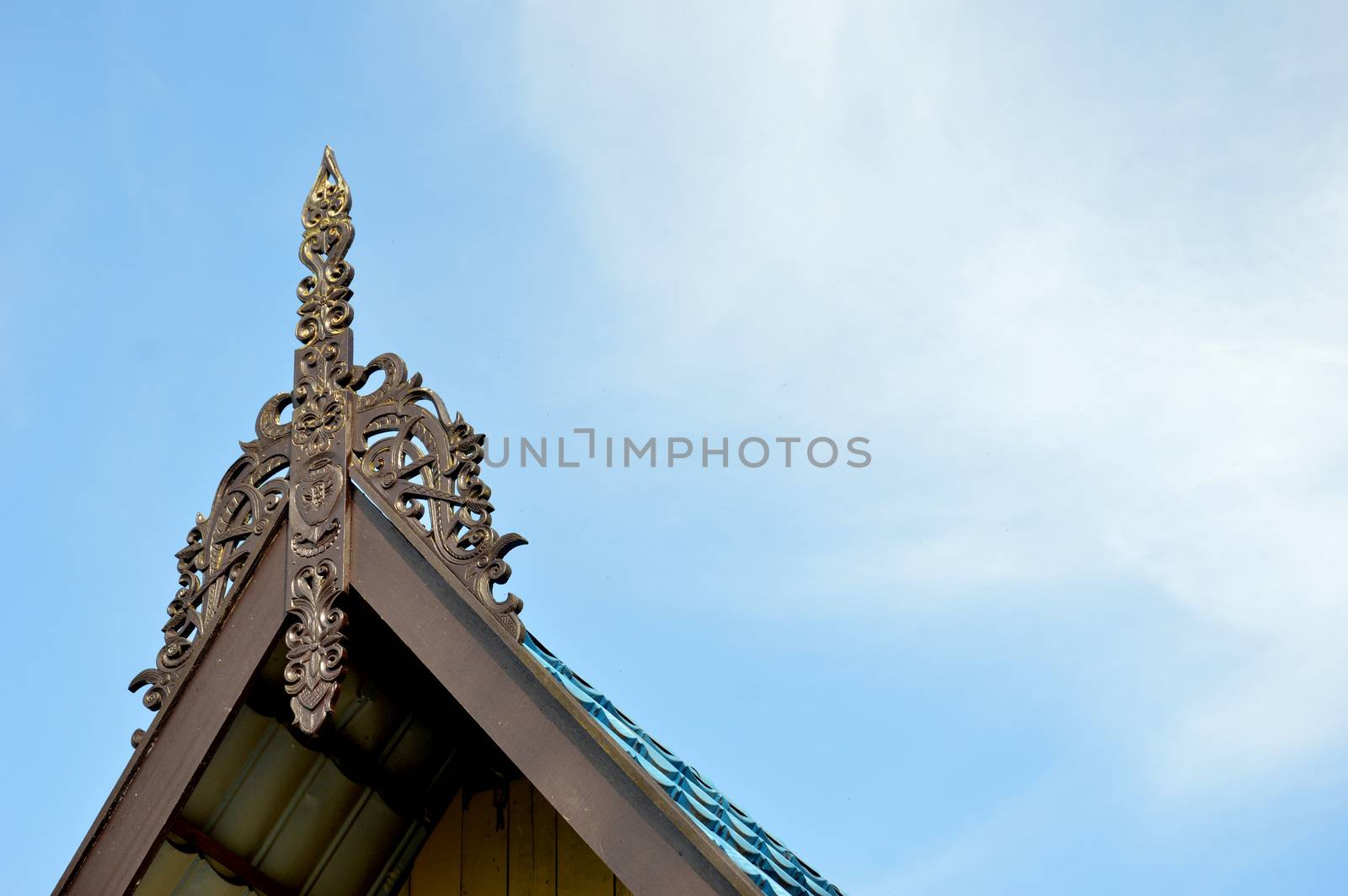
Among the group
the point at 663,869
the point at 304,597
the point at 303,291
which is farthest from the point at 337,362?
the point at 663,869

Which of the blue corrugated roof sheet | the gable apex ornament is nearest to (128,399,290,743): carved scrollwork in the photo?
the gable apex ornament

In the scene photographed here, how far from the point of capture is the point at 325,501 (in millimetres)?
6191

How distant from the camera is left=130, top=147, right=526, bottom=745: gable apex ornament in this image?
231 inches

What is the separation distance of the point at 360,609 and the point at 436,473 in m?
0.60

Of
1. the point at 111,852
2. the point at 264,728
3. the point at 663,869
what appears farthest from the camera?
the point at 264,728

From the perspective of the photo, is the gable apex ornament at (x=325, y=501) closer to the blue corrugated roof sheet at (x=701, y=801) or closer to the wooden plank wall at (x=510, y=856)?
the blue corrugated roof sheet at (x=701, y=801)

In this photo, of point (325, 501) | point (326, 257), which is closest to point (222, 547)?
point (325, 501)

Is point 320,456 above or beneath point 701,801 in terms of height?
above

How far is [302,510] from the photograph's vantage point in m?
6.24

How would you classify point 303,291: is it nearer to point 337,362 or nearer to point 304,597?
point 337,362

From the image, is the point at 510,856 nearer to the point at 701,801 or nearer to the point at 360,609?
the point at 360,609

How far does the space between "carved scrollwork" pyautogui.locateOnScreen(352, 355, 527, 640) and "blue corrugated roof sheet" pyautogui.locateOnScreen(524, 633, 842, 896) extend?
283mm

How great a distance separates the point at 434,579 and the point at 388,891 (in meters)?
2.03

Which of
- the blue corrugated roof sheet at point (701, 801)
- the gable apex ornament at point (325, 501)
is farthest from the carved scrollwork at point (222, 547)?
the blue corrugated roof sheet at point (701, 801)
